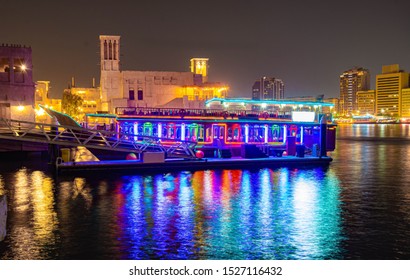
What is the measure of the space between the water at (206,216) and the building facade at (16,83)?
1994 cm

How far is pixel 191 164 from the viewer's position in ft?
103

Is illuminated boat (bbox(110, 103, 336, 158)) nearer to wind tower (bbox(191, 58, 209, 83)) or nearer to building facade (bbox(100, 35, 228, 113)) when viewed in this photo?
building facade (bbox(100, 35, 228, 113))

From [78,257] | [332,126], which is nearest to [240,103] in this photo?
[332,126]

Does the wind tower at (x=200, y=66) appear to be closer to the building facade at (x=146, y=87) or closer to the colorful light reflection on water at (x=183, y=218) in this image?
the building facade at (x=146, y=87)

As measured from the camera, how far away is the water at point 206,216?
13.7 m

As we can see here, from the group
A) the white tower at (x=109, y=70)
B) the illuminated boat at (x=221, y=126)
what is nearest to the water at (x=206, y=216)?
the illuminated boat at (x=221, y=126)

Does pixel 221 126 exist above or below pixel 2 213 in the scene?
above

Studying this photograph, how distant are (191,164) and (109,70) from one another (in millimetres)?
51491

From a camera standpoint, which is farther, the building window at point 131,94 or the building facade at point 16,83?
the building window at point 131,94

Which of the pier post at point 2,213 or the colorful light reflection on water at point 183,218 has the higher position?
the pier post at point 2,213

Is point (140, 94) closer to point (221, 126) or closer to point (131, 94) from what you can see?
point (131, 94)

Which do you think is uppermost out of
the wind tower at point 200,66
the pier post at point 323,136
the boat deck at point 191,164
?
the wind tower at point 200,66

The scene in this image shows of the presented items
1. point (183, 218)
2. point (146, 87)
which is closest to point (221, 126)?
point (183, 218)
